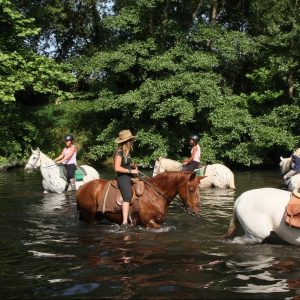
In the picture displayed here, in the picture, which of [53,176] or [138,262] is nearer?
[138,262]

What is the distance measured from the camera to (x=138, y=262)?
7457 mm

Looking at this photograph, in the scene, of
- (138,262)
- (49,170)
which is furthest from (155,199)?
(49,170)

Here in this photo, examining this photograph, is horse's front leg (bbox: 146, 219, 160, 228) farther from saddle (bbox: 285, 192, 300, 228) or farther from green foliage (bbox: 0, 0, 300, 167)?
green foliage (bbox: 0, 0, 300, 167)

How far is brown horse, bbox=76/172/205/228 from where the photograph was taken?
31.6ft

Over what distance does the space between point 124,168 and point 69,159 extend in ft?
20.7

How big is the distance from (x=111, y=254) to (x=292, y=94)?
2503cm

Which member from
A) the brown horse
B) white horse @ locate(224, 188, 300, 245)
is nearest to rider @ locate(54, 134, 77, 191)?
the brown horse

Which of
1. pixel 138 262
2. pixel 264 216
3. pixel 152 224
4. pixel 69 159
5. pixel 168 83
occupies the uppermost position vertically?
pixel 168 83

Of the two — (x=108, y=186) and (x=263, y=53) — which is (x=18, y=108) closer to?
(x=263, y=53)

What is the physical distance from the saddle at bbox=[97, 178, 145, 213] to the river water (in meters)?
0.49

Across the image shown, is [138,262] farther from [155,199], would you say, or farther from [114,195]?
[114,195]

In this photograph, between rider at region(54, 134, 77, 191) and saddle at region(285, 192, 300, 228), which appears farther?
rider at region(54, 134, 77, 191)

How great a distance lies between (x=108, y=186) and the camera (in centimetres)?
1016

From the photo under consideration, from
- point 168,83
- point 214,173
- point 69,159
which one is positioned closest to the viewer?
point 69,159
